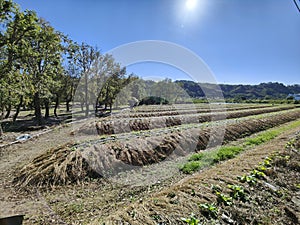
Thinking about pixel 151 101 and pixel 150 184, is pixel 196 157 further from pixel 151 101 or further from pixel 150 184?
pixel 151 101

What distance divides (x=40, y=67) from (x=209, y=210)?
791 inches

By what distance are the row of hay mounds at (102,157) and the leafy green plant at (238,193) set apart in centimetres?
350

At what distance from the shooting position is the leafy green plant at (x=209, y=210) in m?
3.22

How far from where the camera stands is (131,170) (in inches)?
246

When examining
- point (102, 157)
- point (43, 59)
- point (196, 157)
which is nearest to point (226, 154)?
point (196, 157)

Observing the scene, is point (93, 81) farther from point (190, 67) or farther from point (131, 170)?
point (131, 170)

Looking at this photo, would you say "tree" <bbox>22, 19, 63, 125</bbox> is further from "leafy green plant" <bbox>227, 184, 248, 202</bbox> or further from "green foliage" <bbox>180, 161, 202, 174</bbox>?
"leafy green plant" <bbox>227, 184, 248, 202</bbox>

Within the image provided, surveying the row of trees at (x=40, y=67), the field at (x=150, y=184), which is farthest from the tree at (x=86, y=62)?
the field at (x=150, y=184)

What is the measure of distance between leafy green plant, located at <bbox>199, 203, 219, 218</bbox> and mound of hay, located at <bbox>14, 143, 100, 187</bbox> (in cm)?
359

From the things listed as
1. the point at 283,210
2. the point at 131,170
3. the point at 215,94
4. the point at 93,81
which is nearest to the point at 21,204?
the point at 131,170

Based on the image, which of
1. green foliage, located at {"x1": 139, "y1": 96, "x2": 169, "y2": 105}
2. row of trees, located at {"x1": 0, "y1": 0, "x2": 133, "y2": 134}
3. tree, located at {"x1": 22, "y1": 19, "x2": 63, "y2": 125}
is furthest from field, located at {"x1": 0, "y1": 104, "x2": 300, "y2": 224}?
green foliage, located at {"x1": 139, "y1": 96, "x2": 169, "y2": 105}

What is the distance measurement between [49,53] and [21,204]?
57.7ft

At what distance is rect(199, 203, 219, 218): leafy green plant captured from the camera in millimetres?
3215

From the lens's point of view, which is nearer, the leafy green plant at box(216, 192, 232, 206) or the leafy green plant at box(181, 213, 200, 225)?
the leafy green plant at box(181, 213, 200, 225)
